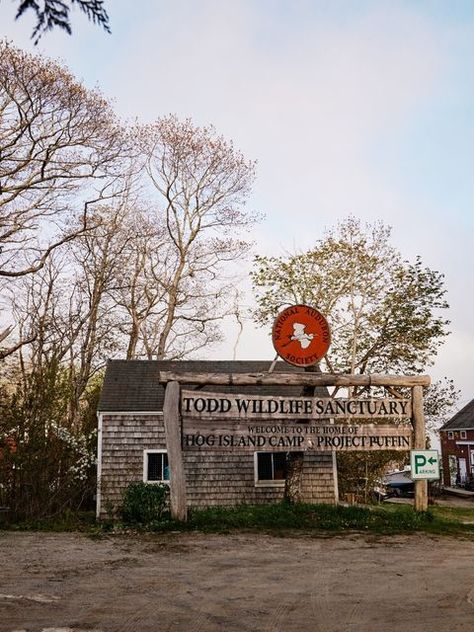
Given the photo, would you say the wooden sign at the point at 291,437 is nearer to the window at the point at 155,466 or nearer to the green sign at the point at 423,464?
the green sign at the point at 423,464

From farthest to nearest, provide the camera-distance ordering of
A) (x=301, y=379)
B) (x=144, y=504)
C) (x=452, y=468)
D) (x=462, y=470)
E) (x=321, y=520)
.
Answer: (x=452, y=468)
(x=462, y=470)
(x=301, y=379)
(x=144, y=504)
(x=321, y=520)

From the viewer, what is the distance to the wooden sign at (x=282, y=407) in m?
13.4

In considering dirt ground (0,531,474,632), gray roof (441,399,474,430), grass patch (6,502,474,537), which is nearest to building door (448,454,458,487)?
gray roof (441,399,474,430)

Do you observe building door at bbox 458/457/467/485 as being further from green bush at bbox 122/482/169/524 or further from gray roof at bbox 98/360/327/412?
green bush at bbox 122/482/169/524

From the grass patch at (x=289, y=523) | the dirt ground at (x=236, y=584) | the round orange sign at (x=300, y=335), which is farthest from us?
the round orange sign at (x=300, y=335)

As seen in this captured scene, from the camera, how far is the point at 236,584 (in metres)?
7.41

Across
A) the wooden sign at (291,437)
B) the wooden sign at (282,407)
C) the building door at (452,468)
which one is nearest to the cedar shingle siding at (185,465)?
the wooden sign at (291,437)

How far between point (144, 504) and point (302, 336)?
17.8 feet

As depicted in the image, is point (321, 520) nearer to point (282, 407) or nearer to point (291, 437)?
point (291, 437)


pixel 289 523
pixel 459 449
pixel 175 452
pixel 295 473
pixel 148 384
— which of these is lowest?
pixel 289 523

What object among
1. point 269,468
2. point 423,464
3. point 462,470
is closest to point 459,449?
point 462,470

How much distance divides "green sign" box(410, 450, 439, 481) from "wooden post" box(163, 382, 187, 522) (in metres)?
5.19

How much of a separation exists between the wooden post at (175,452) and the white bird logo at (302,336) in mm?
3513

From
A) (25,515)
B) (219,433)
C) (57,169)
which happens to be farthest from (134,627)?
(57,169)
